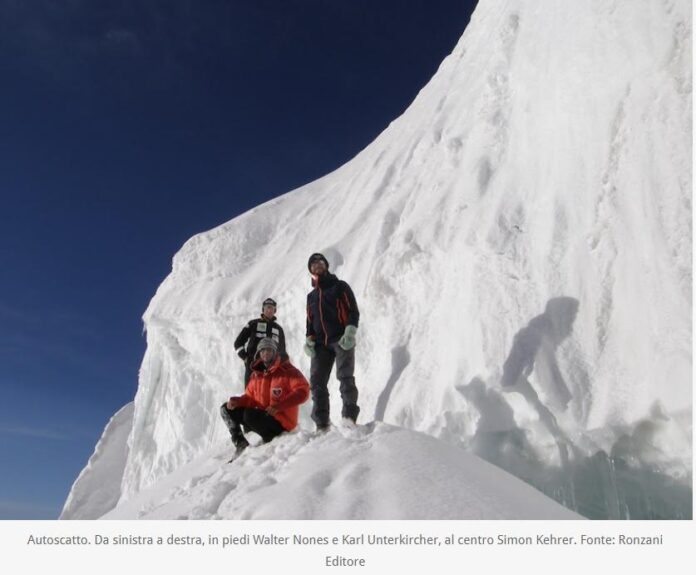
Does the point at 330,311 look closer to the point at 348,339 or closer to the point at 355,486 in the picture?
the point at 348,339

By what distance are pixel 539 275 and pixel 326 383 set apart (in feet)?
9.88

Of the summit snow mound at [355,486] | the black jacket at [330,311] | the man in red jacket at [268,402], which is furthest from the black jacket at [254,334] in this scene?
the summit snow mound at [355,486]

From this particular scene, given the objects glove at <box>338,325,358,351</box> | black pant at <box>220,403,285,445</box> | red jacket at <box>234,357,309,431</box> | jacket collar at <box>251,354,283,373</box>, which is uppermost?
glove at <box>338,325,358,351</box>

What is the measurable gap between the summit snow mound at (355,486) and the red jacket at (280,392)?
47cm

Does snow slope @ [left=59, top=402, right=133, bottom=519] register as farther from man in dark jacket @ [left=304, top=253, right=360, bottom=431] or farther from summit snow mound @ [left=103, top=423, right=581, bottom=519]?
summit snow mound @ [left=103, top=423, right=581, bottom=519]

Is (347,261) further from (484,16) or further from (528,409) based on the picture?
(484,16)

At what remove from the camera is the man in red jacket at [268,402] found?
6.13 metres

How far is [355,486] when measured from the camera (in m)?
4.32

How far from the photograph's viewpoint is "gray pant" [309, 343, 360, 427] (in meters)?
6.19

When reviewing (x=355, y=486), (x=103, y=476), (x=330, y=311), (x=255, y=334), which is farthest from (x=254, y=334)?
(x=103, y=476)

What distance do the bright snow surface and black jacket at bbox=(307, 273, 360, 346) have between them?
4.76 feet

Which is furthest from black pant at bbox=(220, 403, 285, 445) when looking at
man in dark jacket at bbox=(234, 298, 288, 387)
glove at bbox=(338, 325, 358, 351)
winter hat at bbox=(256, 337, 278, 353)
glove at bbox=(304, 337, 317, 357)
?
man in dark jacket at bbox=(234, 298, 288, 387)

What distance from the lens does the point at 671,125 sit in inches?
280
